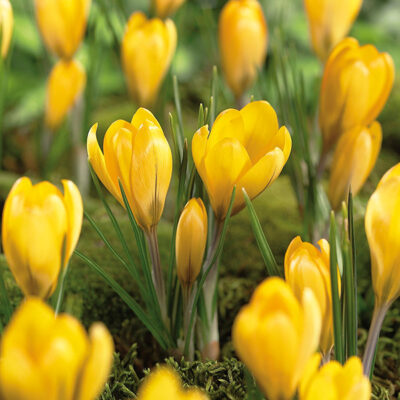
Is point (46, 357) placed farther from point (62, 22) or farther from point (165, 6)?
point (165, 6)

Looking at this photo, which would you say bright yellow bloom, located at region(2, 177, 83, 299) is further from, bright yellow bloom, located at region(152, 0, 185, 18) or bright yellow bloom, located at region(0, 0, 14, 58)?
bright yellow bloom, located at region(152, 0, 185, 18)

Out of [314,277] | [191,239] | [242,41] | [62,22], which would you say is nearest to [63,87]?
[62,22]

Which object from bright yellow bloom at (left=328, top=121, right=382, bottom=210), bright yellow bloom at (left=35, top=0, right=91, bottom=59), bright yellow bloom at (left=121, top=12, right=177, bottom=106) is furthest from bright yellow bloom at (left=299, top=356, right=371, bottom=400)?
bright yellow bloom at (left=35, top=0, right=91, bottom=59)

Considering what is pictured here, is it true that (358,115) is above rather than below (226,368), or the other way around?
above

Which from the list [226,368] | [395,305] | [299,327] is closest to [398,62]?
[395,305]

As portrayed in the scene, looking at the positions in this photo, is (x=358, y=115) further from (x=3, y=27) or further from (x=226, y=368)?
(x=3, y=27)

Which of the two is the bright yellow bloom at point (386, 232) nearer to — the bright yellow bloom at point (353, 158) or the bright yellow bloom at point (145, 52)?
the bright yellow bloom at point (353, 158)
